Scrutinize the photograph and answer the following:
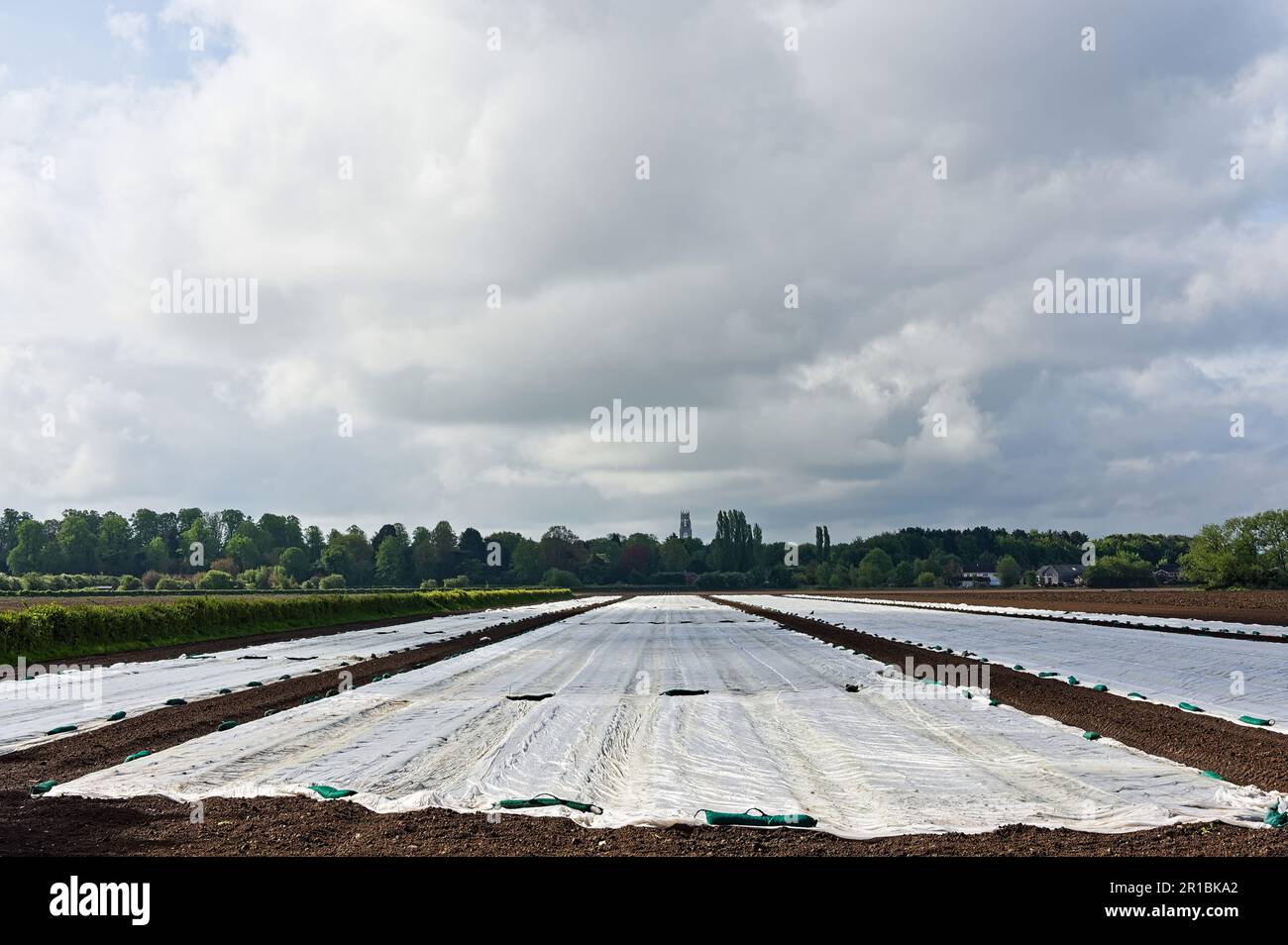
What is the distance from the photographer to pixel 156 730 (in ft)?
44.2

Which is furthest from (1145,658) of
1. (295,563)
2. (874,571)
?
(295,563)

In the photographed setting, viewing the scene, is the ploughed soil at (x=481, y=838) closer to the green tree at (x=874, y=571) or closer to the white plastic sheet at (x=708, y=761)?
the white plastic sheet at (x=708, y=761)

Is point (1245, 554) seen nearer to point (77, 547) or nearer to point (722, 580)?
point (722, 580)

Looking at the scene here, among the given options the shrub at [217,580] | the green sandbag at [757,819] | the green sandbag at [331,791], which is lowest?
the shrub at [217,580]

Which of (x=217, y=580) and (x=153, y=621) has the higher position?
(x=153, y=621)

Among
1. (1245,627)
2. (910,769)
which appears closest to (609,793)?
(910,769)

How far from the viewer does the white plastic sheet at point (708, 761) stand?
851cm

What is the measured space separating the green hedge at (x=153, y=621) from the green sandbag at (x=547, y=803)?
71.7 feet

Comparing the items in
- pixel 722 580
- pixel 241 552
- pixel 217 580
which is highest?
pixel 241 552

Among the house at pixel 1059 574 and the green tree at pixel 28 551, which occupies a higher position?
the green tree at pixel 28 551

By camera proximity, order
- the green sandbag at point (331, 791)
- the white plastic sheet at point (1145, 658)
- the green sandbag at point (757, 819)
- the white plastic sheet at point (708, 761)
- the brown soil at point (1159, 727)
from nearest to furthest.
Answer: the green sandbag at point (757, 819), the white plastic sheet at point (708, 761), the green sandbag at point (331, 791), the brown soil at point (1159, 727), the white plastic sheet at point (1145, 658)

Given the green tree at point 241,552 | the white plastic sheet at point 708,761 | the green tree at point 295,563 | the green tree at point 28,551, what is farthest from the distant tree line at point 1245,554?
the green tree at point 28,551

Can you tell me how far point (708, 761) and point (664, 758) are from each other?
1.80 ft

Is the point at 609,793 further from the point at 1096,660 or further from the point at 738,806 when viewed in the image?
the point at 1096,660
